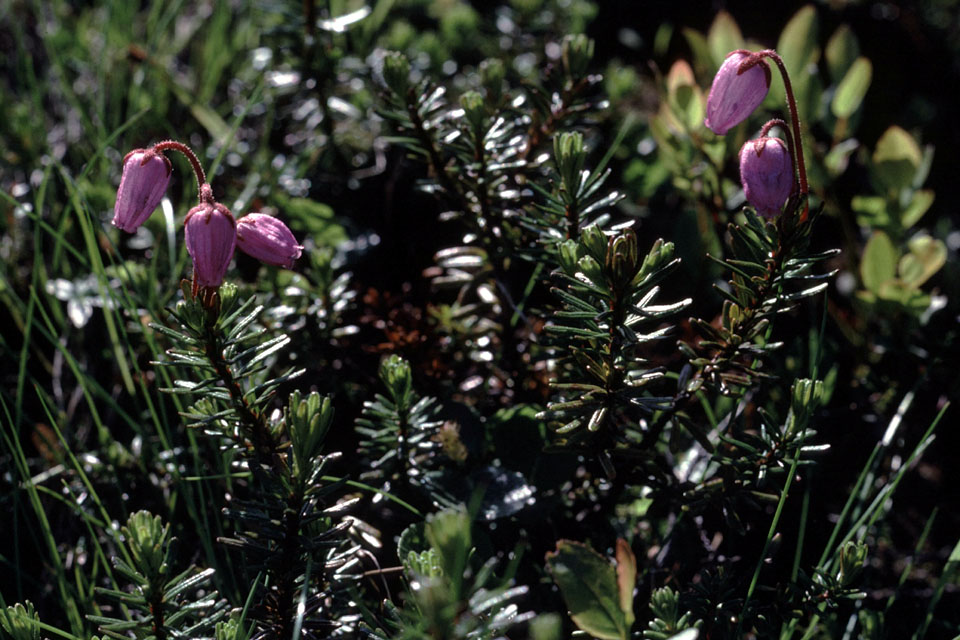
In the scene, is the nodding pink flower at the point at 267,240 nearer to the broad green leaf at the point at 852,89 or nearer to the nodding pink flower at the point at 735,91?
the nodding pink flower at the point at 735,91

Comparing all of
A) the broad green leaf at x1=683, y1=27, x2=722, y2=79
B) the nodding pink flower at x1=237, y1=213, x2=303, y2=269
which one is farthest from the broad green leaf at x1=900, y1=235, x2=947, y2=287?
the nodding pink flower at x1=237, y1=213, x2=303, y2=269

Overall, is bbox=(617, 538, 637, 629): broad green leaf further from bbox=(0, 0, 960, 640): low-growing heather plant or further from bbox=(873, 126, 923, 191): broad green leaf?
bbox=(873, 126, 923, 191): broad green leaf

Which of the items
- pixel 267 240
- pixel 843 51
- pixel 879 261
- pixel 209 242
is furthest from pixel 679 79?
pixel 209 242

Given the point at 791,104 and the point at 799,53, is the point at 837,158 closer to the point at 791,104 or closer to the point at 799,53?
the point at 799,53

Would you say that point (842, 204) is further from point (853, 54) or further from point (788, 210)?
point (788, 210)

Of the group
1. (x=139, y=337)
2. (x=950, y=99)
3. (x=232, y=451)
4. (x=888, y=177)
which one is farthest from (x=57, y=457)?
(x=950, y=99)

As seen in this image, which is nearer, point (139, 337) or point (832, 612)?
point (832, 612)
